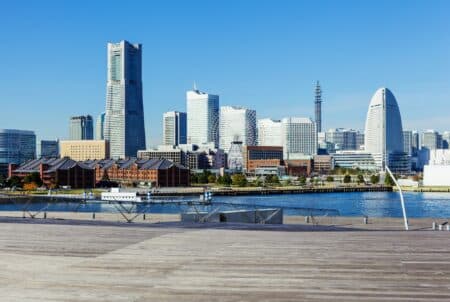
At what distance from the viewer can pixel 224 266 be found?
1081cm

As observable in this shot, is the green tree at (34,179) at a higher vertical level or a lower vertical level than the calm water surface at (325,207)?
higher

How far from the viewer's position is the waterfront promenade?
883cm

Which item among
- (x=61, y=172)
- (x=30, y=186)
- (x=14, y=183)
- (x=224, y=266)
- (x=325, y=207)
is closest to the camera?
(x=224, y=266)

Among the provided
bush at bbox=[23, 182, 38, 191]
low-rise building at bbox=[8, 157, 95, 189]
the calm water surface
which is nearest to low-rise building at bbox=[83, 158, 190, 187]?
low-rise building at bbox=[8, 157, 95, 189]

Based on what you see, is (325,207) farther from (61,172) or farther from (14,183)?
(14,183)

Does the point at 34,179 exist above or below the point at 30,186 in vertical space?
above

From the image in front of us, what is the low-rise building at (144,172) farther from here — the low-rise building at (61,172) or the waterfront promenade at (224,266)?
the waterfront promenade at (224,266)

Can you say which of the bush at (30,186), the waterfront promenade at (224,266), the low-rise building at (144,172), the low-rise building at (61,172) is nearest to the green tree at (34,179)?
the bush at (30,186)

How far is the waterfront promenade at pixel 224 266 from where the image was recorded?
883 centimetres

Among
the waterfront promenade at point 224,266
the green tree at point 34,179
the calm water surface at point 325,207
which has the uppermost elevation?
the waterfront promenade at point 224,266

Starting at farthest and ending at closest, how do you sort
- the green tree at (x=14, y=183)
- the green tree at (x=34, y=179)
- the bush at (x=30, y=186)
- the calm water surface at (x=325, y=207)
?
1. the green tree at (x=34, y=179)
2. the green tree at (x=14, y=183)
3. the bush at (x=30, y=186)
4. the calm water surface at (x=325, y=207)

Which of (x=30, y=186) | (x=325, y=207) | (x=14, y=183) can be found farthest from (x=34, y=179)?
(x=325, y=207)

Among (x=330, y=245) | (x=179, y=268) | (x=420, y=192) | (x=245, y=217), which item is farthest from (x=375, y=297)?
(x=420, y=192)

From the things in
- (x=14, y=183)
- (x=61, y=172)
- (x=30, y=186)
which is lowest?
(x=30, y=186)
